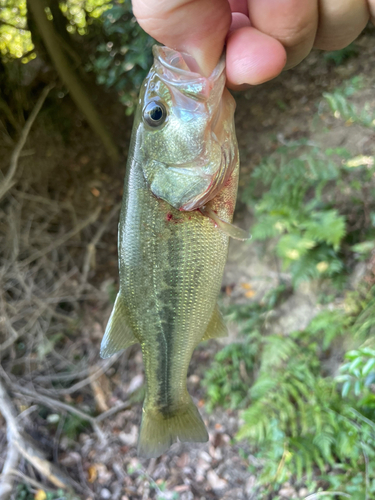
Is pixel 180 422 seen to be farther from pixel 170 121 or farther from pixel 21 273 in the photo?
pixel 21 273

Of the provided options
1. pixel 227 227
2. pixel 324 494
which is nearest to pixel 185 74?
pixel 227 227

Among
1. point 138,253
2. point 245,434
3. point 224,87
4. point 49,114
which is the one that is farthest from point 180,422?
point 49,114

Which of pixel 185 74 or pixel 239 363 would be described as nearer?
pixel 185 74

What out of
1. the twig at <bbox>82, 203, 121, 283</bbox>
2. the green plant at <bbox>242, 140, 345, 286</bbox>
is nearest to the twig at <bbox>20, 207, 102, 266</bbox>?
the twig at <bbox>82, 203, 121, 283</bbox>

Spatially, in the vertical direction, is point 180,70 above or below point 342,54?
above

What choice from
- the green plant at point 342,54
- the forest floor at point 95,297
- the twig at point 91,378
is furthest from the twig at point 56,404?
the green plant at point 342,54

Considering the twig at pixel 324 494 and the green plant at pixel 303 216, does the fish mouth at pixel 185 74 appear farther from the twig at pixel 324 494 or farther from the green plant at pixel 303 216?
the twig at pixel 324 494

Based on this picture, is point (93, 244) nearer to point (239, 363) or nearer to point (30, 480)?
point (239, 363)
